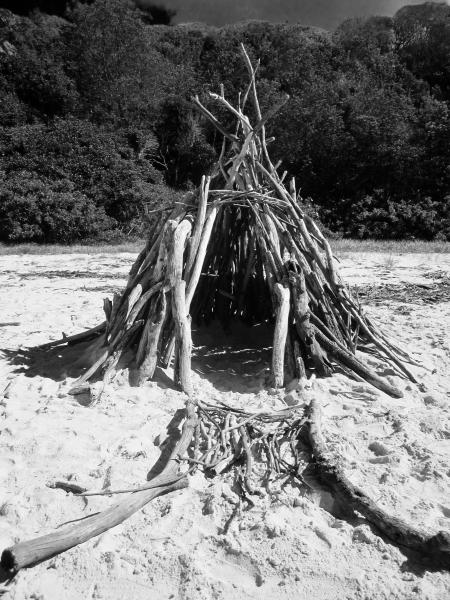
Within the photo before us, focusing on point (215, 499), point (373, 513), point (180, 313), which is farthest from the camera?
point (180, 313)

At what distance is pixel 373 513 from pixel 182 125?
76.1ft

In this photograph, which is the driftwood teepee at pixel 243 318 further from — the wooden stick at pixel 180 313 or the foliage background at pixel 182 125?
the foliage background at pixel 182 125

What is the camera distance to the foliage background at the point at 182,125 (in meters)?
16.8

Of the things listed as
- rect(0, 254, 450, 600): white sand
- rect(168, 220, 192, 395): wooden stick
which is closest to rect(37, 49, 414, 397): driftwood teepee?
rect(168, 220, 192, 395): wooden stick

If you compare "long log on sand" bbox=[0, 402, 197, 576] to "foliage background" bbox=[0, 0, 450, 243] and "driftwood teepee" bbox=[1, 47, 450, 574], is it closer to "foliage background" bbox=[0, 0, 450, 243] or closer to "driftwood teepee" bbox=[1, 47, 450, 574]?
"driftwood teepee" bbox=[1, 47, 450, 574]

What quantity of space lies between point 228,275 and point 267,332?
0.59m

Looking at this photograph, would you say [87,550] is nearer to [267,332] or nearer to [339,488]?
[339,488]

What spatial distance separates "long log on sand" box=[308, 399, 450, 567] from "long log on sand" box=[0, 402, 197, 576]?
65cm

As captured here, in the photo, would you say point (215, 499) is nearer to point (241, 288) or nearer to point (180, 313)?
point (180, 313)

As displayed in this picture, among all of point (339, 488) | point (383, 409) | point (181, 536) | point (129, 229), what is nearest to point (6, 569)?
point (181, 536)

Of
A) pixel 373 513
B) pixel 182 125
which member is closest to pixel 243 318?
pixel 373 513

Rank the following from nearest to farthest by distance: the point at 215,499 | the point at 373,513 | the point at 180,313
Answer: the point at 373,513 → the point at 215,499 → the point at 180,313

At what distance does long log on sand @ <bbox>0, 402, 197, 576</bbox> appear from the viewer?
195 centimetres

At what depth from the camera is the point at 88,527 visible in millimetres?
2121
